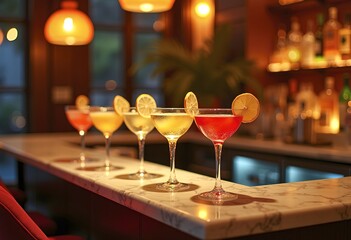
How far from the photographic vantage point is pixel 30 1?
5820mm

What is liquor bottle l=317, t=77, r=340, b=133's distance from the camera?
4121 millimetres

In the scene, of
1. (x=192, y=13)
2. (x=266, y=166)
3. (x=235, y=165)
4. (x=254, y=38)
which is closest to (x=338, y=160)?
(x=266, y=166)

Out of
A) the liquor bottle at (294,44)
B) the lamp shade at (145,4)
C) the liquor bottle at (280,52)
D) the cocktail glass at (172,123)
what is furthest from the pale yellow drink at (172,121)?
the liquor bottle at (280,52)

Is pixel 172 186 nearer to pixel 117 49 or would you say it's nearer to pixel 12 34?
pixel 12 34

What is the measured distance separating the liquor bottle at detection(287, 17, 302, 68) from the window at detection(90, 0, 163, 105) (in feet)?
7.47

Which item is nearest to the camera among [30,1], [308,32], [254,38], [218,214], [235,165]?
[218,214]

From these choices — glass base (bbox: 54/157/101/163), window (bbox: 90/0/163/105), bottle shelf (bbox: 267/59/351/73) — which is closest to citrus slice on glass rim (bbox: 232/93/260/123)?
glass base (bbox: 54/157/101/163)

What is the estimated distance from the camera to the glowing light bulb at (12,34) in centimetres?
585

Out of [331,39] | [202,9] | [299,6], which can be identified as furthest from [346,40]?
[202,9]

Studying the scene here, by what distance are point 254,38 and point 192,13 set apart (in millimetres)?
1679

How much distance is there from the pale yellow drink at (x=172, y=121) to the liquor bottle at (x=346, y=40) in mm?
2660

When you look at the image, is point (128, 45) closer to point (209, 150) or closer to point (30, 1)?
point (30, 1)

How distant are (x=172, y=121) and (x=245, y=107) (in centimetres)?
24

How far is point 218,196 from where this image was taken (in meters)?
1.54
